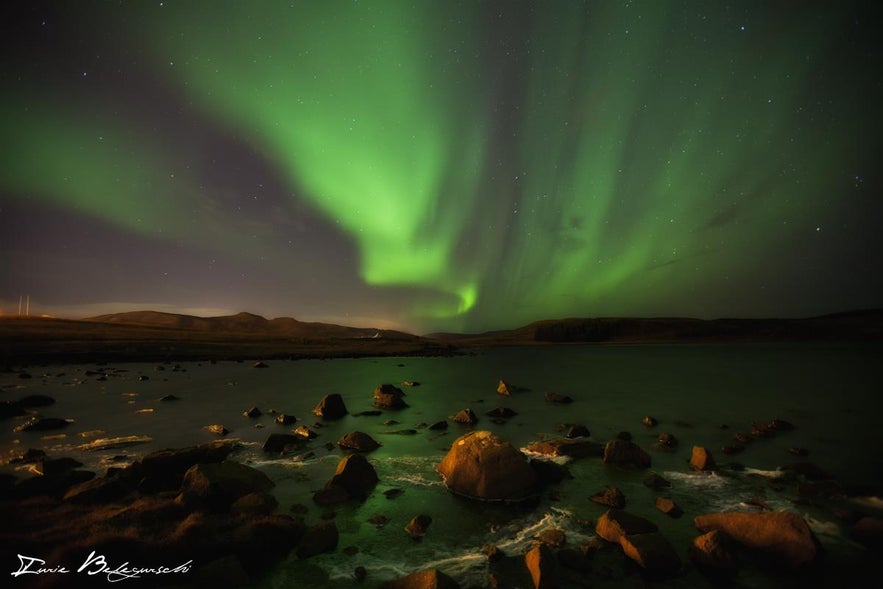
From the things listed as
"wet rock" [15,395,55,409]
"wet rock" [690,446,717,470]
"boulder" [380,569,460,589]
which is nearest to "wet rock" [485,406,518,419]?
"wet rock" [690,446,717,470]

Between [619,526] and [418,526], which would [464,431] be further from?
[619,526]

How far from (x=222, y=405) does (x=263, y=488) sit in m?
20.2

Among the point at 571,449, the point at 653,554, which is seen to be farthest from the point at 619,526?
the point at 571,449

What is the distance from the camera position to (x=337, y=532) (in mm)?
8820

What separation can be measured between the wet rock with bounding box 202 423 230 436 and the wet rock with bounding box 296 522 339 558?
1370 cm

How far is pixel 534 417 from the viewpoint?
24.1 metres

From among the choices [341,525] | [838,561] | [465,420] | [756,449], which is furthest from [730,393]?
[341,525]

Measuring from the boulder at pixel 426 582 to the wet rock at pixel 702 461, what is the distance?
1225 cm

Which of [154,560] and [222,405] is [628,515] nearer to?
[154,560]

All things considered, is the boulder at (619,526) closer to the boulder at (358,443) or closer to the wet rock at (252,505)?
the wet rock at (252,505)

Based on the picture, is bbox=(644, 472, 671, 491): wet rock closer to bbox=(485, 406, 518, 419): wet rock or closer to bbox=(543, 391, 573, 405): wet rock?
bbox=(485, 406, 518, 419): wet rock

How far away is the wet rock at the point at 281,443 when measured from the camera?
16.0m

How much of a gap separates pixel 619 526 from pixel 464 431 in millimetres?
11904

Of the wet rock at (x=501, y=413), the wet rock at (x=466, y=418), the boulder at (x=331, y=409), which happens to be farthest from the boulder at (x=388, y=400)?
the wet rock at (x=501, y=413)
